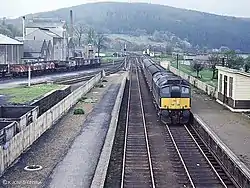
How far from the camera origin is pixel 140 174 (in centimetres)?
1798

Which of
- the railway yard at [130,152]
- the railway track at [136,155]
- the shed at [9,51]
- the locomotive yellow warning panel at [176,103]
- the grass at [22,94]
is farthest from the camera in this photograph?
the shed at [9,51]

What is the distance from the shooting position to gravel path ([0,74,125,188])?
53.3 ft

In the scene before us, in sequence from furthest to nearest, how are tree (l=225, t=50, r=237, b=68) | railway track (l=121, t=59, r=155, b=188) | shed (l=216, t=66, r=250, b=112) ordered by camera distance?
tree (l=225, t=50, r=237, b=68) < shed (l=216, t=66, r=250, b=112) < railway track (l=121, t=59, r=155, b=188)

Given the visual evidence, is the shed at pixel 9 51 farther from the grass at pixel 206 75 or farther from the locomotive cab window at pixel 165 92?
the locomotive cab window at pixel 165 92

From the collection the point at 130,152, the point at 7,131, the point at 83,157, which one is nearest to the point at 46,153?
the point at 83,157

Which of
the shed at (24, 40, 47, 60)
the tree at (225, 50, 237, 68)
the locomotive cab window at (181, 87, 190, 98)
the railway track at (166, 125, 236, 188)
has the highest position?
the shed at (24, 40, 47, 60)

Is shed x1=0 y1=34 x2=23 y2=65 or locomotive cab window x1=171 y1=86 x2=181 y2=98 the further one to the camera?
shed x1=0 y1=34 x2=23 y2=65

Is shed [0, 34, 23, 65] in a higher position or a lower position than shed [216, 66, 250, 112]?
higher

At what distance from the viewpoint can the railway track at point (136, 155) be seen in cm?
1720

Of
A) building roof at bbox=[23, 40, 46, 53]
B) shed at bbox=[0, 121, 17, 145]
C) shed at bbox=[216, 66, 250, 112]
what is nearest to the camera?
shed at bbox=[0, 121, 17, 145]

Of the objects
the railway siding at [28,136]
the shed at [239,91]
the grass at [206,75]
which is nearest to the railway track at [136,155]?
the railway siding at [28,136]

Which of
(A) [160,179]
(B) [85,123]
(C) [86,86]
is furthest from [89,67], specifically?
(A) [160,179]

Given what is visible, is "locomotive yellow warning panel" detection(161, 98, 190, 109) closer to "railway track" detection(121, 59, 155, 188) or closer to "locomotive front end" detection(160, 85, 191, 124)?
"locomotive front end" detection(160, 85, 191, 124)

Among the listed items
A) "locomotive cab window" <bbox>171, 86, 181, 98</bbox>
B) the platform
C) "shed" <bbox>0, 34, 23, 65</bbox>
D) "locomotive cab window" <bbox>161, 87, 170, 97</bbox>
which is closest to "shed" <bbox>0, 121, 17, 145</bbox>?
the platform
